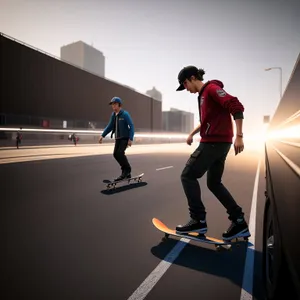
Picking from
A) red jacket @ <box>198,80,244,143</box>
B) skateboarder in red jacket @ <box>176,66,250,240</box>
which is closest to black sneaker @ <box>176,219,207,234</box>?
skateboarder in red jacket @ <box>176,66,250,240</box>

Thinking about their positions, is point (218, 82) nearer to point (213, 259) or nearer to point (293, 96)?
point (293, 96)

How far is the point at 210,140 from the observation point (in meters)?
3.22

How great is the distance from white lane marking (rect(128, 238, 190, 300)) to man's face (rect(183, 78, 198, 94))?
7.00ft

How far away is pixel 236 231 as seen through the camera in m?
3.30

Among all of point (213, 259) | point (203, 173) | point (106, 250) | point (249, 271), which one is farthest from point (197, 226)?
point (106, 250)

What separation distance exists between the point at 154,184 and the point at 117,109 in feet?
8.61

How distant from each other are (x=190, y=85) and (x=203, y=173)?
122cm

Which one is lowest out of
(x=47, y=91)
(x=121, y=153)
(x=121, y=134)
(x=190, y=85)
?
(x=121, y=153)

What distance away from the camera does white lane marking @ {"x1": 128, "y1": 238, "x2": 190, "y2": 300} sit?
2.23 metres

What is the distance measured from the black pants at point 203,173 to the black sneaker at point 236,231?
8cm

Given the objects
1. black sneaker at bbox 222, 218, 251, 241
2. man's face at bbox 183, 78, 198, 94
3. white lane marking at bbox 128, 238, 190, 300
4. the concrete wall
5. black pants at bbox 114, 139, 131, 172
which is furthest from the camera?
black pants at bbox 114, 139, 131, 172

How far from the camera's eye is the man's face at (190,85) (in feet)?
11.1

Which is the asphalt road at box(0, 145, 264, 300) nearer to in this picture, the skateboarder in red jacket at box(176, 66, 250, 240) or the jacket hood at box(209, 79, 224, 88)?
the skateboarder in red jacket at box(176, 66, 250, 240)

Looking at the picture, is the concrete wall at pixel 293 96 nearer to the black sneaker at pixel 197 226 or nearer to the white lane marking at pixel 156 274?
the black sneaker at pixel 197 226
